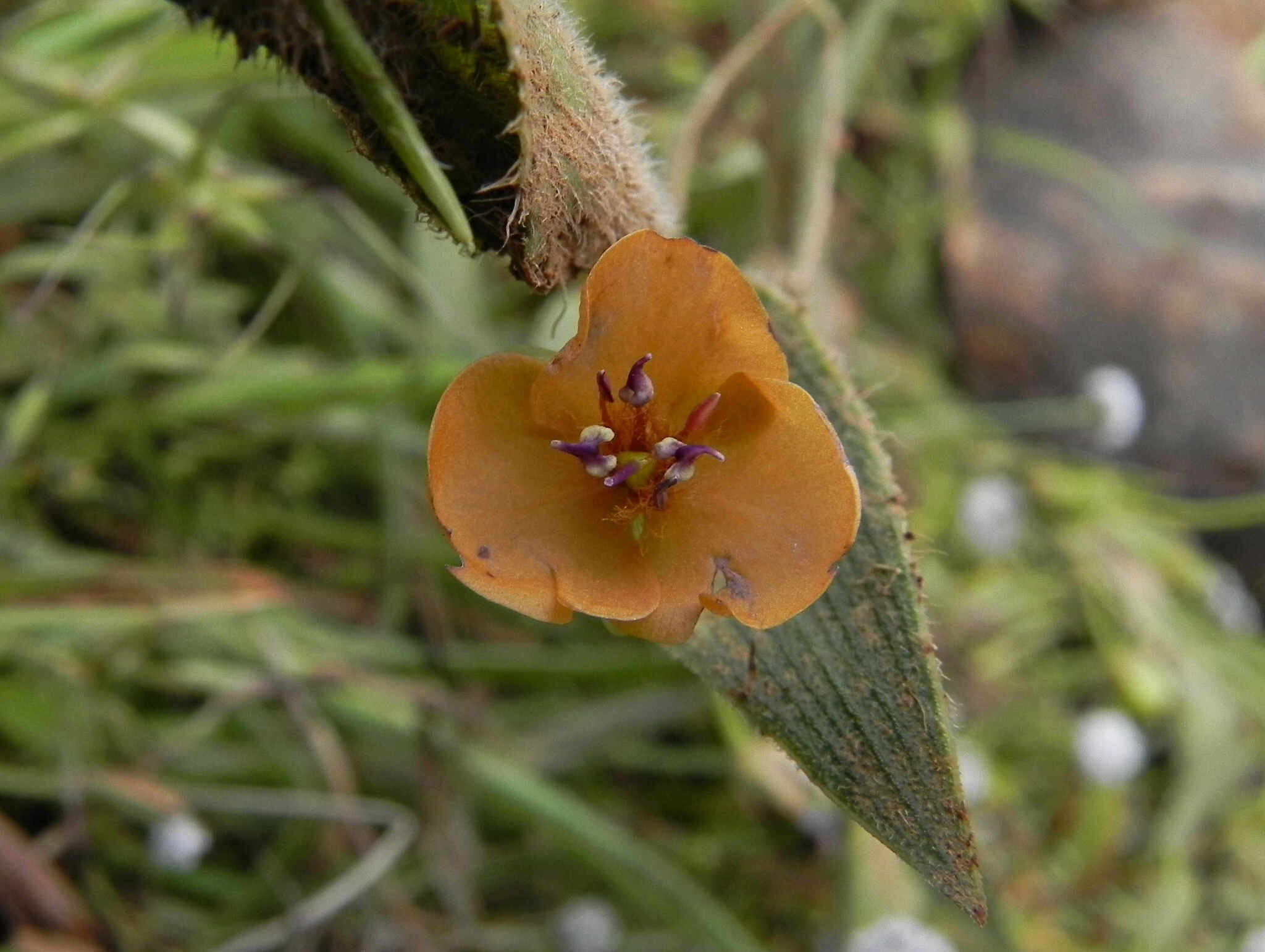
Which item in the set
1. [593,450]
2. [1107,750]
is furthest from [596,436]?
[1107,750]

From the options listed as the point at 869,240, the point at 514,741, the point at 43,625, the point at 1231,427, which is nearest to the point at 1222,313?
the point at 1231,427

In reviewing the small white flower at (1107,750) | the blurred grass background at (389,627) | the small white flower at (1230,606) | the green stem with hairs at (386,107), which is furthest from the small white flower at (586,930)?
the small white flower at (1230,606)

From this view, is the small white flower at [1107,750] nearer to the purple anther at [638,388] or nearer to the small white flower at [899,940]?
the small white flower at [899,940]

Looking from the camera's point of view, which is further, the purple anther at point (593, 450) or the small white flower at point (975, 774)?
the small white flower at point (975, 774)

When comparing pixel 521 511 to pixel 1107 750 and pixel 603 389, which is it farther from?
pixel 1107 750

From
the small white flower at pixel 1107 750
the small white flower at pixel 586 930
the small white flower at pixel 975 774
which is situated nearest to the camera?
the small white flower at pixel 586 930

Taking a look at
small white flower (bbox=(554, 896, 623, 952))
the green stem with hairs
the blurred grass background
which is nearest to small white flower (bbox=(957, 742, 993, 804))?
the blurred grass background

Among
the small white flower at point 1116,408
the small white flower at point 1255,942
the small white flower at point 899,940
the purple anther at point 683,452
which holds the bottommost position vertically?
the small white flower at point 1255,942

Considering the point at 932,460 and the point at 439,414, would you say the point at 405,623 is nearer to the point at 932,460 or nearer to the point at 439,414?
the point at 932,460
